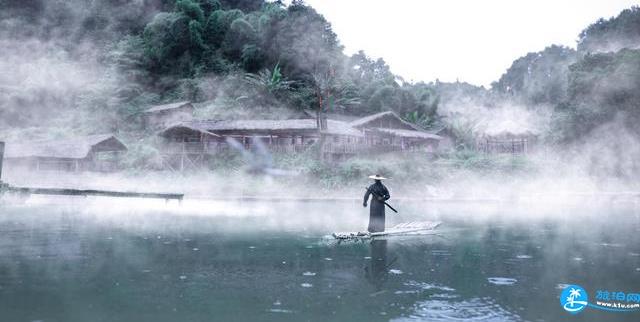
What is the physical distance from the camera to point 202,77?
5866 centimetres

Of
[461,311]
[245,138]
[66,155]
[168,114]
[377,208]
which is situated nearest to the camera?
[461,311]

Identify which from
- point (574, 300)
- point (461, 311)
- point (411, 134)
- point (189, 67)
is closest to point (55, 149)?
point (189, 67)

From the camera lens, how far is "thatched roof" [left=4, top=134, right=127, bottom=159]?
127 feet

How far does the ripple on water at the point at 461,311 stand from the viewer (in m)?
6.79

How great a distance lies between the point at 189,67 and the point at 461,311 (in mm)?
58690

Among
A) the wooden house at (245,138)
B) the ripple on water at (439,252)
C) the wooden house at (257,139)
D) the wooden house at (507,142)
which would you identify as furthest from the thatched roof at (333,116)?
the ripple on water at (439,252)

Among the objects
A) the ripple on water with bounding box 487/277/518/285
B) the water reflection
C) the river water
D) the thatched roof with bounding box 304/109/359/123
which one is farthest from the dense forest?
the ripple on water with bounding box 487/277/518/285

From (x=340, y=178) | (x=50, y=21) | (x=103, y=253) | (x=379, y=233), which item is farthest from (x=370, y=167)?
(x=50, y=21)

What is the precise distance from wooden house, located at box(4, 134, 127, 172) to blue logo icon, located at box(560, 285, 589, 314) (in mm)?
38793

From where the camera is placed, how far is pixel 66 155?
128 ft

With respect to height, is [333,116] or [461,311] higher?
[333,116]

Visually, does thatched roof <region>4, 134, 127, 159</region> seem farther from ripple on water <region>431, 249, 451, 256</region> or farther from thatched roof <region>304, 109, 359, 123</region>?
ripple on water <region>431, 249, 451, 256</region>

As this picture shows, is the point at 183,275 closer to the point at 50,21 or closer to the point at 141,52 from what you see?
the point at 141,52

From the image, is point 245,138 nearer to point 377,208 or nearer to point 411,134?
point 411,134
